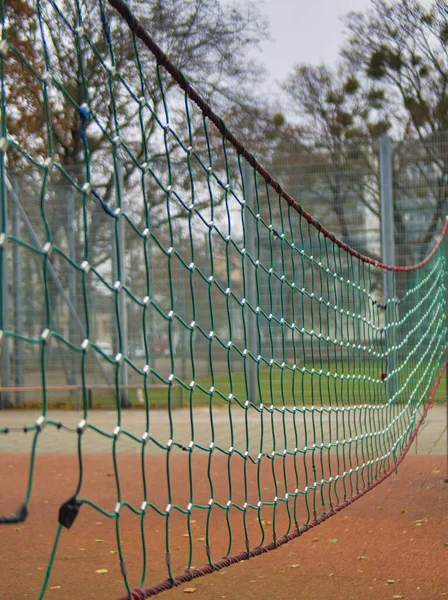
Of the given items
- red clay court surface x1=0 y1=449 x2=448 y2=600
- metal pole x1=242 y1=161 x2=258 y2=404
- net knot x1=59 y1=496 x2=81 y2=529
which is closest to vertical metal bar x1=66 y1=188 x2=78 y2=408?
metal pole x1=242 y1=161 x2=258 y2=404

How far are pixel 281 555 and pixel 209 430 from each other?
16.3ft

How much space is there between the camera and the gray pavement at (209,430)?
25.2 feet

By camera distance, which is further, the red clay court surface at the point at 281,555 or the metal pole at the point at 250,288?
the metal pole at the point at 250,288

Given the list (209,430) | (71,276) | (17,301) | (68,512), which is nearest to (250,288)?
(71,276)

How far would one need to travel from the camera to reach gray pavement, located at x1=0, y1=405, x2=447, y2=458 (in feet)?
25.2

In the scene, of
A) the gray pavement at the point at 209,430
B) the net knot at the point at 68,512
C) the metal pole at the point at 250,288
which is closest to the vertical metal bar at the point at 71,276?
the gray pavement at the point at 209,430

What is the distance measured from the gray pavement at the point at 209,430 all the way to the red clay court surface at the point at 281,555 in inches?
52.3

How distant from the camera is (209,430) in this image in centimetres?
915

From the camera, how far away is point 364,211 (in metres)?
11.0

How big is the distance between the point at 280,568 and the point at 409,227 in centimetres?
739

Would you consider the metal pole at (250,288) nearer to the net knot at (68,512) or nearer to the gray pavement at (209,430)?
the gray pavement at (209,430)

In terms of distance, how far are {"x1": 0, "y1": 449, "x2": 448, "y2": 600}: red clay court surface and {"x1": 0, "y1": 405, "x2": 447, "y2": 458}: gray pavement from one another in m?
1.33

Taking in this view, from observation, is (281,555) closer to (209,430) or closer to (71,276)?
(209,430)

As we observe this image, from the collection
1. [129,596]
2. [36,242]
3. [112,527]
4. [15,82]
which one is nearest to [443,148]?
[36,242]
